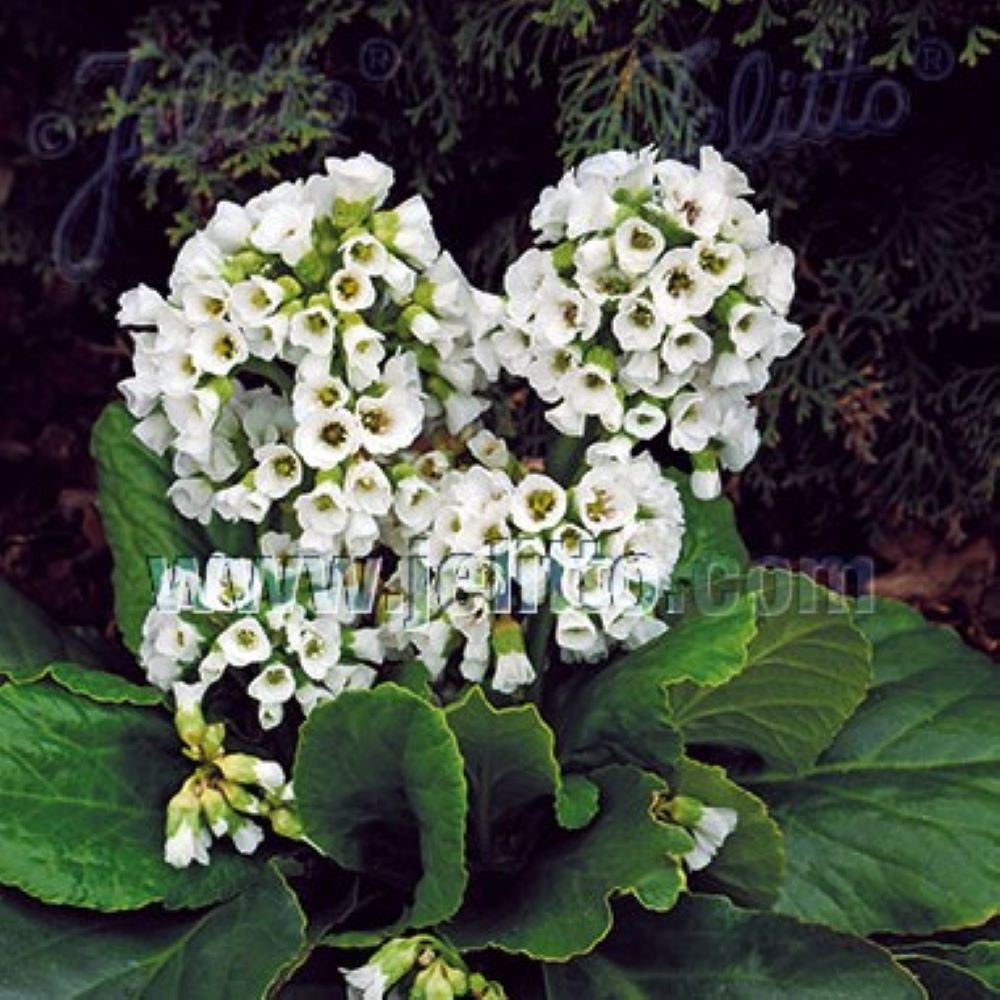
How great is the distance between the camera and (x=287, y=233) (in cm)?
211

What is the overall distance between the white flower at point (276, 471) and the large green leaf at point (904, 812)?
740mm

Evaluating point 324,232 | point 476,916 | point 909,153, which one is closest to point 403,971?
point 476,916

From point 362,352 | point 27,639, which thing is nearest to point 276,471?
point 362,352

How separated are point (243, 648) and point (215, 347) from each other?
0.35 m

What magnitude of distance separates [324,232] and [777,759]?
2.85 feet

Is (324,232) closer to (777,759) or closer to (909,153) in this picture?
(777,759)

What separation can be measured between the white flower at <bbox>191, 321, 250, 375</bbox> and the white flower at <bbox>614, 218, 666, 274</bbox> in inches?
16.6

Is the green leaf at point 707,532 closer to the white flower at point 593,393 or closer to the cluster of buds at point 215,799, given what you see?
the white flower at point 593,393

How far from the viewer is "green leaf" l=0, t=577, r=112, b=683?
249 cm

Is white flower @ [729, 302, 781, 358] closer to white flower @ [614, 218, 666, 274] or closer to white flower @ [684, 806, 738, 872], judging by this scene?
white flower @ [614, 218, 666, 274]

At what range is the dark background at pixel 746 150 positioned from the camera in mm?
2949

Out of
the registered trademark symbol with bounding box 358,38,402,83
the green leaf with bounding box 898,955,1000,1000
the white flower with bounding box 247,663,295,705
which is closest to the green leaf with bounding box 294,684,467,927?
the white flower with bounding box 247,663,295,705

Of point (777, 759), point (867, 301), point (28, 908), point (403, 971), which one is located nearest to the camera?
point (403, 971)

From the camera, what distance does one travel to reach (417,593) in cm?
228
